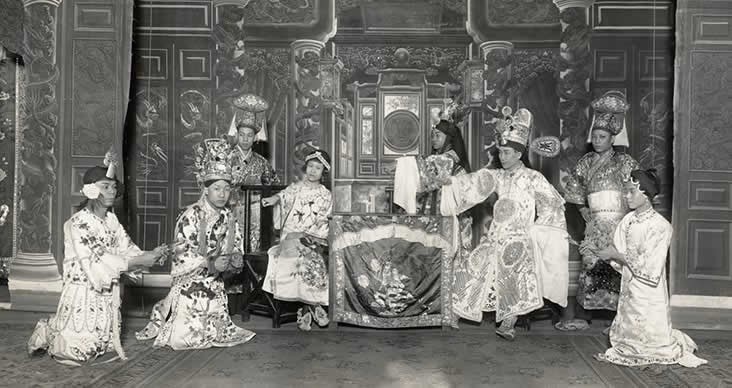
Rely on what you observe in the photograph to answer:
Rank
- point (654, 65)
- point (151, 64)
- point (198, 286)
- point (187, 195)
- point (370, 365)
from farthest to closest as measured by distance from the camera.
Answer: point (187, 195)
point (151, 64)
point (654, 65)
point (198, 286)
point (370, 365)

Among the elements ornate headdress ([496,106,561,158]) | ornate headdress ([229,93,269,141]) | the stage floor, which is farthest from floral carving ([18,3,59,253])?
ornate headdress ([496,106,561,158])

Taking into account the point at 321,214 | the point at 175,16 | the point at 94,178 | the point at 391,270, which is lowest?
the point at 391,270

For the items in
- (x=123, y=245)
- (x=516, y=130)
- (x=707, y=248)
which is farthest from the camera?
(x=707, y=248)

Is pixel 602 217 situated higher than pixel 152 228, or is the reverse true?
pixel 602 217

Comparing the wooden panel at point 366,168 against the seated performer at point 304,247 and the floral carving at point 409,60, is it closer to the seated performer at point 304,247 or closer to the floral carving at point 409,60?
the floral carving at point 409,60

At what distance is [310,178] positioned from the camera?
5.29 metres

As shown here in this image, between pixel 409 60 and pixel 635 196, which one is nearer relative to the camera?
pixel 635 196

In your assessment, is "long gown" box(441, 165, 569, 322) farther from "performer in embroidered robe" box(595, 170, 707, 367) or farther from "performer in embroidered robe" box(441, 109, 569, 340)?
"performer in embroidered robe" box(595, 170, 707, 367)

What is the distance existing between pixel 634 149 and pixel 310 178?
298 cm

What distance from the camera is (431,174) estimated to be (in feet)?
17.2

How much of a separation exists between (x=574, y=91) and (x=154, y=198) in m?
4.08

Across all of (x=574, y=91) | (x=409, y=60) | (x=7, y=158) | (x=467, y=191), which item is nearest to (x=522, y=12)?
(x=574, y=91)

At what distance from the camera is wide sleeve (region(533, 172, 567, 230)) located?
5.07 metres

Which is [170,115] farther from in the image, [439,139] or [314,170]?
[439,139]
